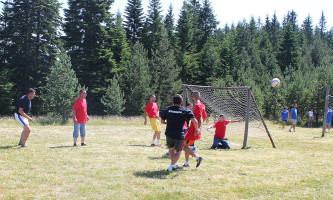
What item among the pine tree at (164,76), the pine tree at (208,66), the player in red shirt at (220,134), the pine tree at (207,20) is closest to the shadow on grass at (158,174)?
the player in red shirt at (220,134)

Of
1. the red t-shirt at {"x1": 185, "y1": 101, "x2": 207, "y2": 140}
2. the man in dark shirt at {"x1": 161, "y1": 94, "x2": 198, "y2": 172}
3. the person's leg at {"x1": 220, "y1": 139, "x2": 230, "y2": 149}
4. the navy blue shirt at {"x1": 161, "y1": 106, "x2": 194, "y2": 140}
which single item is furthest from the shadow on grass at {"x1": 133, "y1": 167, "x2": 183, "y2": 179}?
the person's leg at {"x1": 220, "y1": 139, "x2": 230, "y2": 149}

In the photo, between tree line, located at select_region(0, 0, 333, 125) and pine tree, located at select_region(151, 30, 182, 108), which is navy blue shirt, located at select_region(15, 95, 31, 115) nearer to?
tree line, located at select_region(0, 0, 333, 125)

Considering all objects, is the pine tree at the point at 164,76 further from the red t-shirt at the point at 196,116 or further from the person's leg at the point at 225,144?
the red t-shirt at the point at 196,116

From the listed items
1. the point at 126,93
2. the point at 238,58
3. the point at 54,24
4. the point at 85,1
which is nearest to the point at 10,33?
the point at 54,24

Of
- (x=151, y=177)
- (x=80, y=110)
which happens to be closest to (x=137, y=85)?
(x=80, y=110)

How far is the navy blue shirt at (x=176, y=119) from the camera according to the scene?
662 centimetres

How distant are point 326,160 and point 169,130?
5306 mm

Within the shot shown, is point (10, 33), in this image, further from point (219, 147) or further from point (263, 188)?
point (263, 188)

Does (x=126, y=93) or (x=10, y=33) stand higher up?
(x=10, y=33)

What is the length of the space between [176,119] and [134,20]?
45.0 m

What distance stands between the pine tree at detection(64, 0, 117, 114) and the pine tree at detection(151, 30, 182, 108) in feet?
19.3

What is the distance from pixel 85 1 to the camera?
38.2m

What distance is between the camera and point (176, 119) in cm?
665

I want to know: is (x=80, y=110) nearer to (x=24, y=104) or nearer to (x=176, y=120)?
(x=24, y=104)
